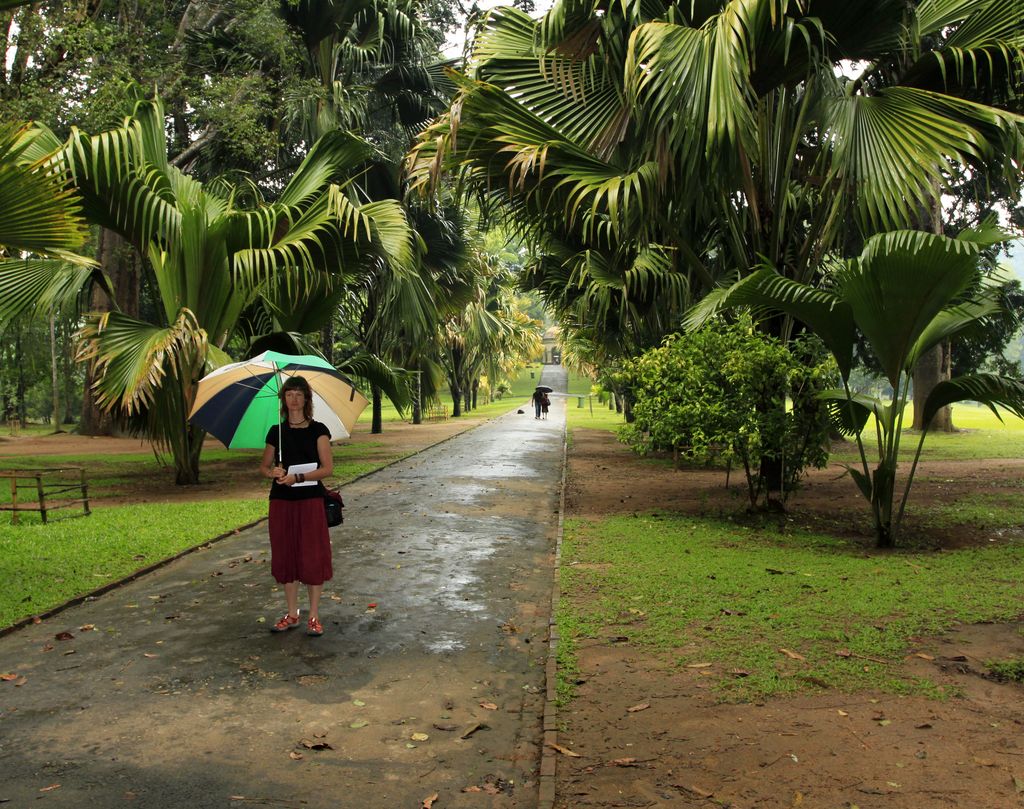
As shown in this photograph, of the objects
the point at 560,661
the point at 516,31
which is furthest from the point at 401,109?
the point at 560,661

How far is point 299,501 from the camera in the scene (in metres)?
6.03

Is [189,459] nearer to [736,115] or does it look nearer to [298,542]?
[298,542]

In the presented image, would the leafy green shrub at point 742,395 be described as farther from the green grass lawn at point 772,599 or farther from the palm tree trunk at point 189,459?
the palm tree trunk at point 189,459

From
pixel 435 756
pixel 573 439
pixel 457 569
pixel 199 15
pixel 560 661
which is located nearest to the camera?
pixel 435 756

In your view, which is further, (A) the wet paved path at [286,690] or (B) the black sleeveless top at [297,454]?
(B) the black sleeveless top at [297,454]

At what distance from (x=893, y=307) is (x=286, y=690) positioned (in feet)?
19.3

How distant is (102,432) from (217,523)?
17.6m

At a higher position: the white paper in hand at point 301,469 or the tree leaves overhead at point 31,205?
the tree leaves overhead at point 31,205

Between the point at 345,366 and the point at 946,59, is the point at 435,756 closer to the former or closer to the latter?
the point at 946,59

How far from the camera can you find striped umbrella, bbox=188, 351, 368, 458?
6.40 metres

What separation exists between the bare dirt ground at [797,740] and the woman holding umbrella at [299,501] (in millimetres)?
1851

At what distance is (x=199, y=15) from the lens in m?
22.2

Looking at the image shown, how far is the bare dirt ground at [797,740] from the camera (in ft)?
12.1

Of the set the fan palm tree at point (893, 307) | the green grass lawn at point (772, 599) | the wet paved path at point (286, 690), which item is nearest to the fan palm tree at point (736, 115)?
the fan palm tree at point (893, 307)
